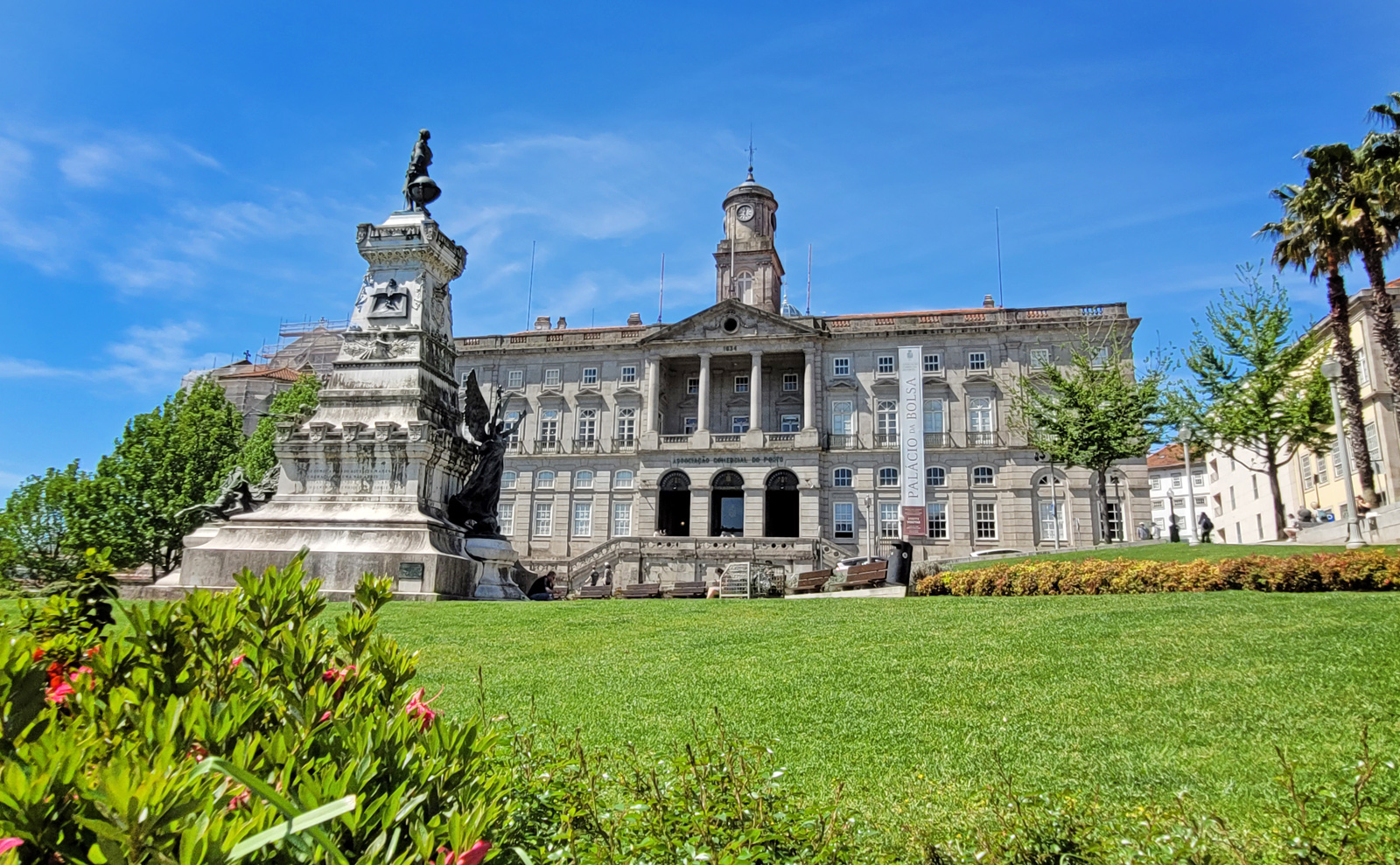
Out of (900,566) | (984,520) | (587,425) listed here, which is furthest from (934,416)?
(900,566)

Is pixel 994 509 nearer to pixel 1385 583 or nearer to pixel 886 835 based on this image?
pixel 1385 583

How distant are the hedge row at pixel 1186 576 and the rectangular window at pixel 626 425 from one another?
110 feet

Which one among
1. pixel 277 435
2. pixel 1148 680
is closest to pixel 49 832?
pixel 1148 680

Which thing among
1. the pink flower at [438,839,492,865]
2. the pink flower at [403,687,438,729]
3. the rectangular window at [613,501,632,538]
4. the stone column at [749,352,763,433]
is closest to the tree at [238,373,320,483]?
the rectangular window at [613,501,632,538]

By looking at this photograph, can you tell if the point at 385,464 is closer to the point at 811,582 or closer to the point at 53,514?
the point at 811,582

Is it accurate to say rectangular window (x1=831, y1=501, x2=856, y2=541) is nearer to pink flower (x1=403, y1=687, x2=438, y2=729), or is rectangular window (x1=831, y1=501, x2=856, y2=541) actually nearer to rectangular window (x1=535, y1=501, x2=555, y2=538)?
rectangular window (x1=535, y1=501, x2=555, y2=538)

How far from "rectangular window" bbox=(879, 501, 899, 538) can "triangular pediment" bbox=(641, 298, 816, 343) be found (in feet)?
37.4

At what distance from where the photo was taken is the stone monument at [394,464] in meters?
18.6

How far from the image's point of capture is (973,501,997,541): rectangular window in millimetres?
47188

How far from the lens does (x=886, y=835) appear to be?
4.36m

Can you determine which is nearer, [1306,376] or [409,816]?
[409,816]

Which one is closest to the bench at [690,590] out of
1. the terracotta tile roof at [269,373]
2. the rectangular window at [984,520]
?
the rectangular window at [984,520]

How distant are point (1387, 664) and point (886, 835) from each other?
664 centimetres

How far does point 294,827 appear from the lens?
1.36m
